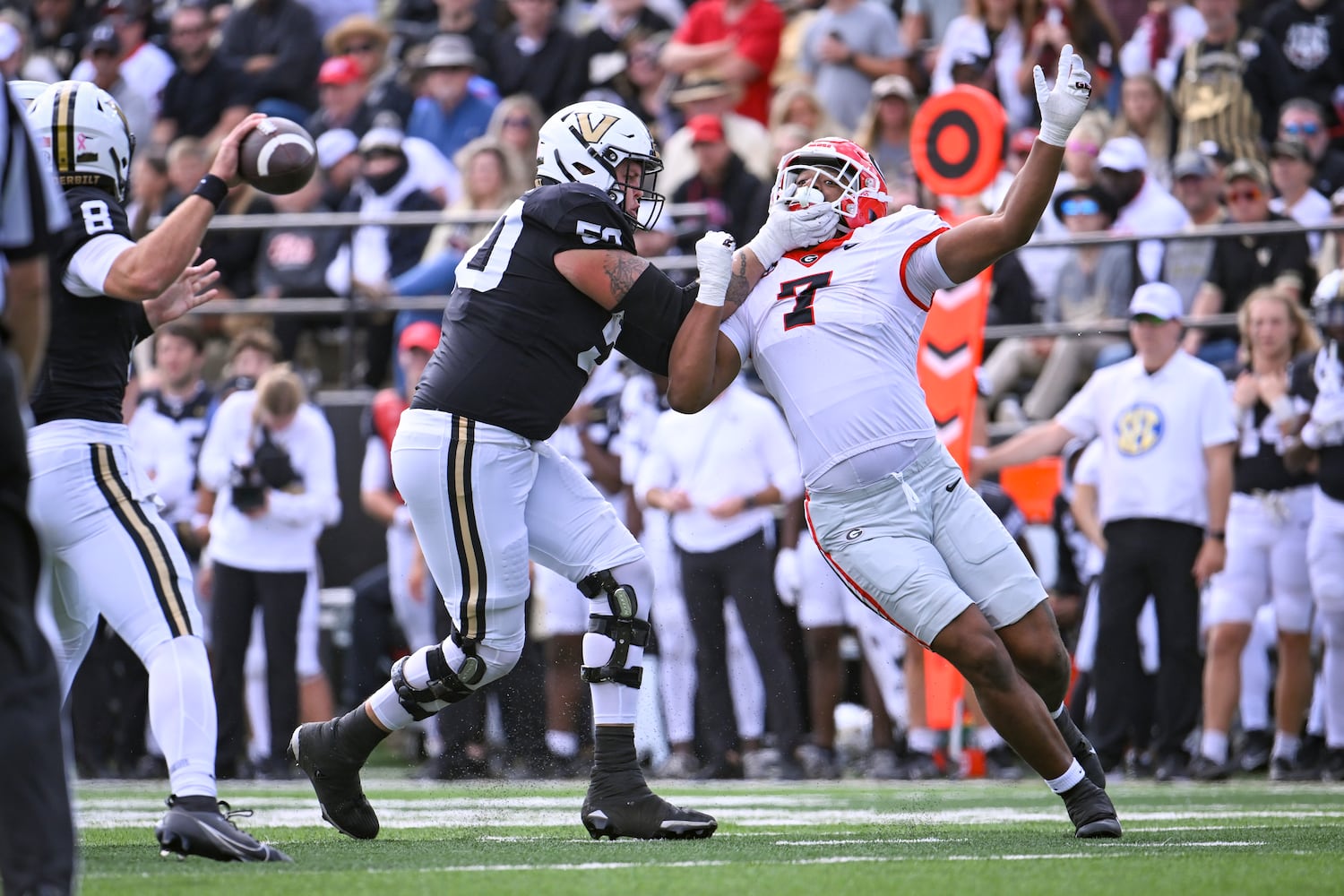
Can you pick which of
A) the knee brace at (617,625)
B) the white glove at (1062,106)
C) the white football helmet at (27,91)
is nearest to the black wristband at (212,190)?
the white football helmet at (27,91)

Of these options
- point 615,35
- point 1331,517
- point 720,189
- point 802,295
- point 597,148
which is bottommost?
point 1331,517

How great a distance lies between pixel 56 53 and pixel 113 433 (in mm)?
12441

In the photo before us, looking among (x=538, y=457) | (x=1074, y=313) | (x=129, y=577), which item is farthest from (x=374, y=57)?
(x=129, y=577)

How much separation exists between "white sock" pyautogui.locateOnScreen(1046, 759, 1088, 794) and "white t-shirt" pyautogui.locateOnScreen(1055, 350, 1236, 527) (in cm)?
412

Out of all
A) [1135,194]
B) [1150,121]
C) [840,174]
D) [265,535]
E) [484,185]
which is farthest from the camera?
[484,185]

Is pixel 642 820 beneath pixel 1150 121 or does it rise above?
beneath

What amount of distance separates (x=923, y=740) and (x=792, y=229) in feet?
16.0

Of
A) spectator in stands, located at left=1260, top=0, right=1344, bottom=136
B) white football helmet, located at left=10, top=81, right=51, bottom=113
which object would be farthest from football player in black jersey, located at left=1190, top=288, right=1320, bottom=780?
white football helmet, located at left=10, top=81, right=51, bottom=113

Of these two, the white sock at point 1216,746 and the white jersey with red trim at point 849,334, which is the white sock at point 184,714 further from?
the white sock at point 1216,746

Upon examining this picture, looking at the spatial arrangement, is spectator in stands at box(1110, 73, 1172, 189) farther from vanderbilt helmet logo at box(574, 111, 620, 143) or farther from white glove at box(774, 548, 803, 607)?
vanderbilt helmet logo at box(574, 111, 620, 143)

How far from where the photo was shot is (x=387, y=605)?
1191 cm

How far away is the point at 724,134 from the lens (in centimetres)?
1278

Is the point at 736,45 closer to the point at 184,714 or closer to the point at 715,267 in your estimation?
the point at 715,267

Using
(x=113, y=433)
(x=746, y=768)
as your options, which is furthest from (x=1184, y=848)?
(x=746, y=768)
